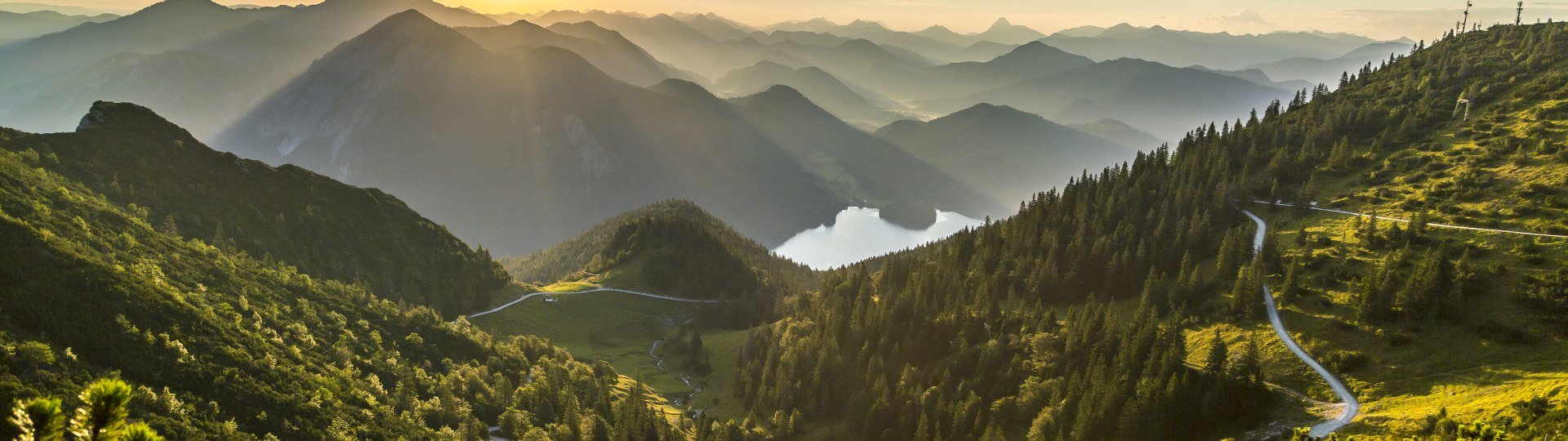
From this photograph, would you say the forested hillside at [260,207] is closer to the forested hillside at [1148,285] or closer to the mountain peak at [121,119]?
the mountain peak at [121,119]

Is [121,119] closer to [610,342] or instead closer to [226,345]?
[226,345]

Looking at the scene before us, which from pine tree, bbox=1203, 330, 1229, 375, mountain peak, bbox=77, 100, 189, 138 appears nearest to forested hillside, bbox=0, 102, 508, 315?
mountain peak, bbox=77, 100, 189, 138

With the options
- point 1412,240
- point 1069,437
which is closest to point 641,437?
point 1069,437

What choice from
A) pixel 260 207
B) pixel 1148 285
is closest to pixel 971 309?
pixel 1148 285

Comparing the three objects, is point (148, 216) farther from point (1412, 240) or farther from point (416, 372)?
point (1412, 240)

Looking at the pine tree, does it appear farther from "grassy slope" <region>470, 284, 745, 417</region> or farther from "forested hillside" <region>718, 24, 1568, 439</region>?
"grassy slope" <region>470, 284, 745, 417</region>

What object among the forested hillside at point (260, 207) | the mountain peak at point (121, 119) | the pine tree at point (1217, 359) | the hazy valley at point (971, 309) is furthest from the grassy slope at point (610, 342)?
the pine tree at point (1217, 359)
